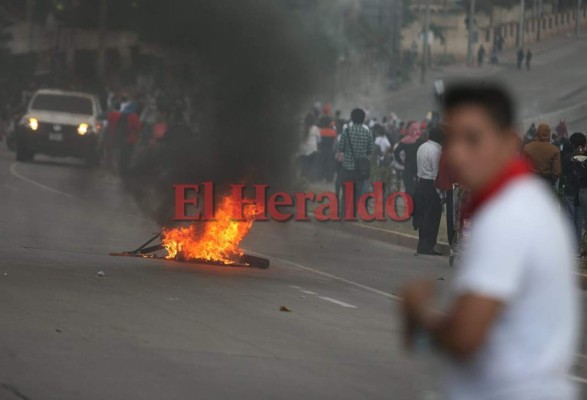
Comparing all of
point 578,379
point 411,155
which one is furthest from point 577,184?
point 578,379

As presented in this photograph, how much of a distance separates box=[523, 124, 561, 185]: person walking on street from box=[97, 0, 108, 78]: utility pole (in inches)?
537

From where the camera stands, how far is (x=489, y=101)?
141 inches

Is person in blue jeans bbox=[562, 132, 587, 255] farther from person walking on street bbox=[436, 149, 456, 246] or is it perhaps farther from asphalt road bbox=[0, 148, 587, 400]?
asphalt road bbox=[0, 148, 587, 400]

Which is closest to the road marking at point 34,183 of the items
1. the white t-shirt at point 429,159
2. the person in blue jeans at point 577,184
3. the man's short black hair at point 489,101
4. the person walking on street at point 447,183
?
the white t-shirt at point 429,159

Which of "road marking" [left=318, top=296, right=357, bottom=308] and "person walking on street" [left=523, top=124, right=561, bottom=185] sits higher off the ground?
"person walking on street" [left=523, top=124, right=561, bottom=185]

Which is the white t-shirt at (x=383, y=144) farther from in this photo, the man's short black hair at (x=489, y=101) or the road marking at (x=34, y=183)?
the man's short black hair at (x=489, y=101)

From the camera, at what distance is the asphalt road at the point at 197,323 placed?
25.8 feet

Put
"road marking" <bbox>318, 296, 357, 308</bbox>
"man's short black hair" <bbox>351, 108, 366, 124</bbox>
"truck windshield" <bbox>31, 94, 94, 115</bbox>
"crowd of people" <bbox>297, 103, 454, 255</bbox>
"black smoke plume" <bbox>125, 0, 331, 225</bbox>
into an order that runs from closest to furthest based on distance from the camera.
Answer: "road marking" <bbox>318, 296, 357, 308</bbox>
"black smoke plume" <bbox>125, 0, 331, 225</bbox>
"crowd of people" <bbox>297, 103, 454, 255</bbox>
"man's short black hair" <bbox>351, 108, 366, 124</bbox>
"truck windshield" <bbox>31, 94, 94, 115</bbox>

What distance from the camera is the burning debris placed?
14.3 metres

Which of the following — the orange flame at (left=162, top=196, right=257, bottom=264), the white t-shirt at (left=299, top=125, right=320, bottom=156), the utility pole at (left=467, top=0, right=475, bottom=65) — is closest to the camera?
the orange flame at (left=162, top=196, right=257, bottom=264)

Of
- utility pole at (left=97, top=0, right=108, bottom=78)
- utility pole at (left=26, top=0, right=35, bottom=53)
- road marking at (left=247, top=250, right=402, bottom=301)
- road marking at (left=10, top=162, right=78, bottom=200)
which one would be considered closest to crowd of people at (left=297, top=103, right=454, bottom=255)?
road marking at (left=247, top=250, right=402, bottom=301)

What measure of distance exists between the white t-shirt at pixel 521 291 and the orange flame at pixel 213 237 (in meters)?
10.7

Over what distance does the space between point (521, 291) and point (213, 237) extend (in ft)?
35.9

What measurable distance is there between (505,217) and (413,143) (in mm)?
20360
